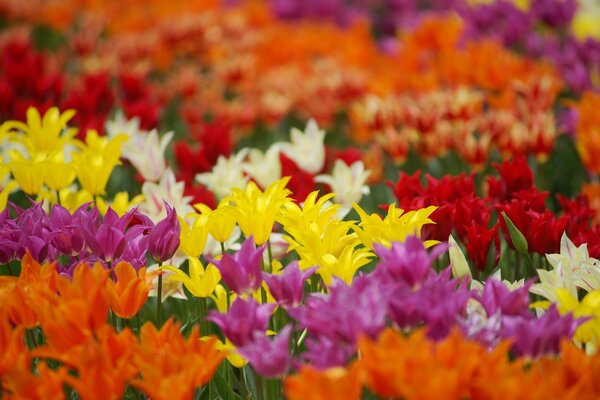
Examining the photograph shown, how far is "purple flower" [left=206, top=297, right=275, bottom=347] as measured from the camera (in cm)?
134

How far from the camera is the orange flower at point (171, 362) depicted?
120 cm

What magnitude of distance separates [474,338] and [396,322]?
5.5 inches

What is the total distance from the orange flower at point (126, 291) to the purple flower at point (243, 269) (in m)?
0.16

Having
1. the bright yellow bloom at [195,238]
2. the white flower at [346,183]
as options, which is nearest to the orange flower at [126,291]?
the bright yellow bloom at [195,238]

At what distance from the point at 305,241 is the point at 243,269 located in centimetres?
18

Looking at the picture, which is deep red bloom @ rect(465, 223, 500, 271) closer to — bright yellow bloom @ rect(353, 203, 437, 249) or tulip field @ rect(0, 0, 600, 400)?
tulip field @ rect(0, 0, 600, 400)

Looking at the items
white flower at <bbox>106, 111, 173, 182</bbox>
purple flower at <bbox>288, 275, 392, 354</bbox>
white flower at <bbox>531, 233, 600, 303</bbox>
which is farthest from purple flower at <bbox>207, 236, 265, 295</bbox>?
white flower at <bbox>106, 111, 173, 182</bbox>

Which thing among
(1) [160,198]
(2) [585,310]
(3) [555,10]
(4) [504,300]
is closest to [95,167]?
(1) [160,198]

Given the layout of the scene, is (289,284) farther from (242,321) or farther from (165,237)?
(165,237)

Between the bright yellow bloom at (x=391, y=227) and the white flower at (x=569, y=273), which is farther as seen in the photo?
the bright yellow bloom at (x=391, y=227)

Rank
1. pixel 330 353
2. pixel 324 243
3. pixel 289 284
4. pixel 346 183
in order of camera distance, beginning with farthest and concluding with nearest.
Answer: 1. pixel 346 183
2. pixel 324 243
3. pixel 289 284
4. pixel 330 353

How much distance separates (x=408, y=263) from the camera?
4.65 feet

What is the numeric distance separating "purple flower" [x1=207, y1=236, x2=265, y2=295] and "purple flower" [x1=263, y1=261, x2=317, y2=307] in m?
0.05

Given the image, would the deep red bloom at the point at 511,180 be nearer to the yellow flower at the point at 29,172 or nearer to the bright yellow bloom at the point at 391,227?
the bright yellow bloom at the point at 391,227
